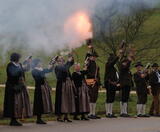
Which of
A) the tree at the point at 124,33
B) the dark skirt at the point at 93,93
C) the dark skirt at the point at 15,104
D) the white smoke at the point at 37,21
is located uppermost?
the tree at the point at 124,33

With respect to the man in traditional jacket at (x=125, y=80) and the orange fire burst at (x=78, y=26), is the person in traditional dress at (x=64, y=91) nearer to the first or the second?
the orange fire burst at (x=78, y=26)

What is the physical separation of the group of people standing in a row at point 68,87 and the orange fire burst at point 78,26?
0.95 metres

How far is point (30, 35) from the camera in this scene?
1218 cm

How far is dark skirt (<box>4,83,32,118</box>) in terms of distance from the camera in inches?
518

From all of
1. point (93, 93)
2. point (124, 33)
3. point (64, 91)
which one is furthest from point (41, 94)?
point (124, 33)

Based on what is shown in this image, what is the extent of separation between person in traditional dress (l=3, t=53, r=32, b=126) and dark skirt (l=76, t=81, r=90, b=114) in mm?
1808

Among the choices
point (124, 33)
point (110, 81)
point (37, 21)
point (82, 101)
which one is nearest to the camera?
point (37, 21)

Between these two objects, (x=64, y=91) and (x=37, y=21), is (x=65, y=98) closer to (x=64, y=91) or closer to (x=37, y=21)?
(x=64, y=91)

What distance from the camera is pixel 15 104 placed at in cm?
1318

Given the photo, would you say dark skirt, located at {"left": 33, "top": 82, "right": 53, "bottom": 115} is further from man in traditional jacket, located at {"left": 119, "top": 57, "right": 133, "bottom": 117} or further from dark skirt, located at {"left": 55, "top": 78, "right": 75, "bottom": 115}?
man in traditional jacket, located at {"left": 119, "top": 57, "right": 133, "bottom": 117}

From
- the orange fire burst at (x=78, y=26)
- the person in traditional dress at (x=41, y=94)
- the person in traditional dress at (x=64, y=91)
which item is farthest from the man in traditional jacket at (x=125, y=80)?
the person in traditional dress at (x=41, y=94)

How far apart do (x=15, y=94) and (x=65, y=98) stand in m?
1.73

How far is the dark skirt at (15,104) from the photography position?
43.2 feet

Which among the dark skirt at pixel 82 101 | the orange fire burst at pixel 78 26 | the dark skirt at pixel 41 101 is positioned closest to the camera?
the orange fire burst at pixel 78 26
